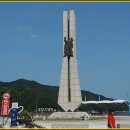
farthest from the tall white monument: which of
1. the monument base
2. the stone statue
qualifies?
the monument base

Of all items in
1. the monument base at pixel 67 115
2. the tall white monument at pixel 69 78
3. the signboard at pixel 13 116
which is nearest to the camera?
the signboard at pixel 13 116

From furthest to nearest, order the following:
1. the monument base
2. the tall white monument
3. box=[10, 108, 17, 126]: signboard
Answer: the tall white monument, the monument base, box=[10, 108, 17, 126]: signboard

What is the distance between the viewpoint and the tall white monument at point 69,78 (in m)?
54.7

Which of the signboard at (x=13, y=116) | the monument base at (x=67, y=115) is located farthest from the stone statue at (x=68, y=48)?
the signboard at (x=13, y=116)

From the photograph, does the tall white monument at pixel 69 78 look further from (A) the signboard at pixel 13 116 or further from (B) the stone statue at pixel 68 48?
(A) the signboard at pixel 13 116

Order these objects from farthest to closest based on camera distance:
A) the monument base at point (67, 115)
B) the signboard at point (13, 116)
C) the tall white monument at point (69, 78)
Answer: the tall white monument at point (69, 78), the monument base at point (67, 115), the signboard at point (13, 116)

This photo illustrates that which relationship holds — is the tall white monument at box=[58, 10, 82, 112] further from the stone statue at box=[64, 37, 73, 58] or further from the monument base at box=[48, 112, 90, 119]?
the monument base at box=[48, 112, 90, 119]

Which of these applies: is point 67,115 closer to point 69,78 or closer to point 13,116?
point 69,78

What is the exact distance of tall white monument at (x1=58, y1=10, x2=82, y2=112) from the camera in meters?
54.7

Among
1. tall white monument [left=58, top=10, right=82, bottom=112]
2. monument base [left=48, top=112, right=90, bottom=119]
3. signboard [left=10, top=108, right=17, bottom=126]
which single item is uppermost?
tall white monument [left=58, top=10, right=82, bottom=112]

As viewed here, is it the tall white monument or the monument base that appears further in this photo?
the tall white monument

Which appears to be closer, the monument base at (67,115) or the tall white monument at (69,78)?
the monument base at (67,115)

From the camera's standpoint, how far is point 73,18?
56531 mm

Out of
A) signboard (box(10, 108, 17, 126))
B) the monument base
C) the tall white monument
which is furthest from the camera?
the tall white monument
